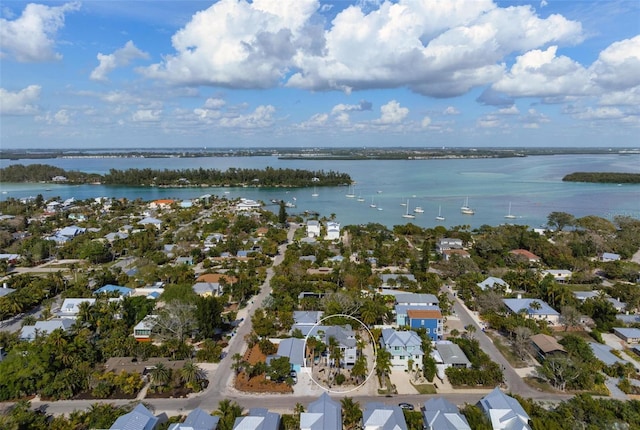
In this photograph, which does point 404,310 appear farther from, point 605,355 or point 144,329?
point 144,329

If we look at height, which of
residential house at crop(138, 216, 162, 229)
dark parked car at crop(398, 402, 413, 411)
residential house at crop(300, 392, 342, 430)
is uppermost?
residential house at crop(138, 216, 162, 229)

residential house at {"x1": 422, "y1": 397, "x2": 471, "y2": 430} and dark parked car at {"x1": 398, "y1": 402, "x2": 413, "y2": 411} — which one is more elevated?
residential house at {"x1": 422, "y1": 397, "x2": 471, "y2": 430}

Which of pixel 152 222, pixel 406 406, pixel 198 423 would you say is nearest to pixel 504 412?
pixel 406 406

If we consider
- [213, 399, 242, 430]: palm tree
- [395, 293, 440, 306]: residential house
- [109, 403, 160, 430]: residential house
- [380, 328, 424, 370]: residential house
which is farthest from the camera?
[395, 293, 440, 306]: residential house

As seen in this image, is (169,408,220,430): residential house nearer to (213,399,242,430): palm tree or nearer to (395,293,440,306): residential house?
(213,399,242,430): palm tree

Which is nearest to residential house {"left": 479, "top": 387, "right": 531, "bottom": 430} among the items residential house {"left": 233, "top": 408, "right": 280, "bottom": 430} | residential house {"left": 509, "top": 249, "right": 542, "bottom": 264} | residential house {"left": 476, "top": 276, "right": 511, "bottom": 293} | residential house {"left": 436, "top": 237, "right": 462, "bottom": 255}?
residential house {"left": 233, "top": 408, "right": 280, "bottom": 430}

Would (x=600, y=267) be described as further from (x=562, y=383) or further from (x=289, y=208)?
(x=289, y=208)
